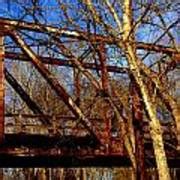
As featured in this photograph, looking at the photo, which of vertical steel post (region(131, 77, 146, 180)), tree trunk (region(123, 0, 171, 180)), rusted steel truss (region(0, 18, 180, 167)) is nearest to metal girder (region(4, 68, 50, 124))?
rusted steel truss (region(0, 18, 180, 167))

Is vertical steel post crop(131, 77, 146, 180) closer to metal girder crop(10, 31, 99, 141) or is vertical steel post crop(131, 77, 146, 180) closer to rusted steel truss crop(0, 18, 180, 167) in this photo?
rusted steel truss crop(0, 18, 180, 167)

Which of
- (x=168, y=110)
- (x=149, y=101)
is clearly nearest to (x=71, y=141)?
(x=168, y=110)

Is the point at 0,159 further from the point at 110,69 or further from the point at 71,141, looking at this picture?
the point at 110,69

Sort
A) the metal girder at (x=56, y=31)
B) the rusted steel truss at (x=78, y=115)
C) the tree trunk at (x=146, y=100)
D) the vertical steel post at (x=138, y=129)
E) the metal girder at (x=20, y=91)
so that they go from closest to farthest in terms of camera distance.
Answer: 1. the tree trunk at (x=146, y=100)
2. the metal girder at (x=56, y=31)
3. the rusted steel truss at (x=78, y=115)
4. the vertical steel post at (x=138, y=129)
5. the metal girder at (x=20, y=91)

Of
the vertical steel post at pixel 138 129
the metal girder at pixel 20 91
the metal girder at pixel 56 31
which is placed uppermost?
the metal girder at pixel 56 31

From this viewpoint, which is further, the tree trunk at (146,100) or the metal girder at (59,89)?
the metal girder at (59,89)

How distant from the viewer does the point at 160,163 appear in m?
9.30

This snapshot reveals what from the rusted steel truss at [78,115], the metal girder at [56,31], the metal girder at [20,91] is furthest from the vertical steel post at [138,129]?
the metal girder at [20,91]

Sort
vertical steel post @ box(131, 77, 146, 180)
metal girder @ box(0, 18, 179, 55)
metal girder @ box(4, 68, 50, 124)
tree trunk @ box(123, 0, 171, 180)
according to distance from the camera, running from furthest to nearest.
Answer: metal girder @ box(4, 68, 50, 124) < vertical steel post @ box(131, 77, 146, 180) < metal girder @ box(0, 18, 179, 55) < tree trunk @ box(123, 0, 171, 180)

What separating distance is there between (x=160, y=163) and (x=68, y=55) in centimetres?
255

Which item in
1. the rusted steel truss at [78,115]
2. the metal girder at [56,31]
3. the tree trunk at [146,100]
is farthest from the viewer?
the rusted steel truss at [78,115]

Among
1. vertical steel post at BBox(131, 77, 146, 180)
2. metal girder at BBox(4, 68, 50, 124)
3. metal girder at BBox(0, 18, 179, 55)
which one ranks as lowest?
vertical steel post at BBox(131, 77, 146, 180)

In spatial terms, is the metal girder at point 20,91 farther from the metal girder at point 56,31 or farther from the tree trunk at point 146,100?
the tree trunk at point 146,100

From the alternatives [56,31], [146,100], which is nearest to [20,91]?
[56,31]
